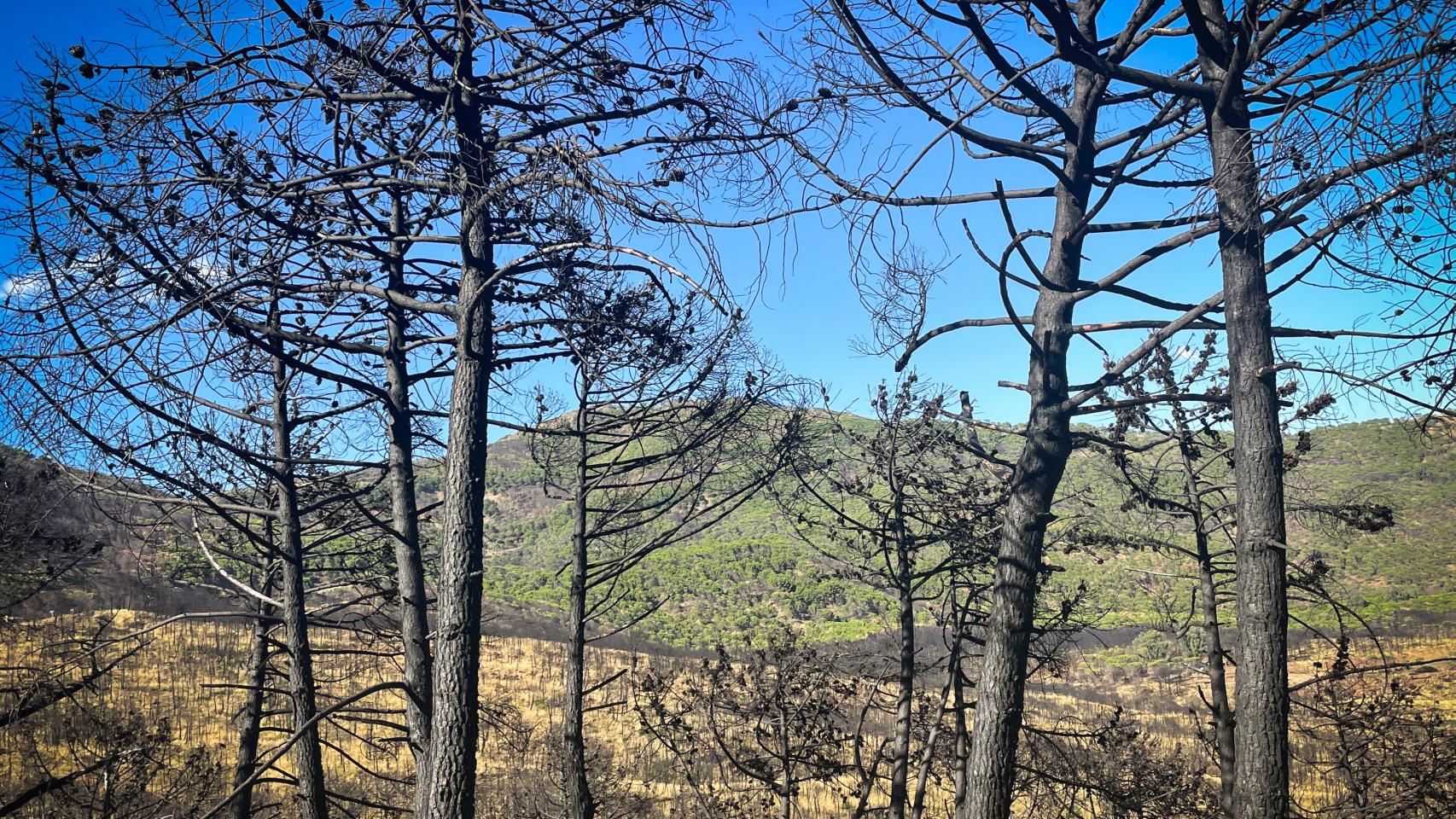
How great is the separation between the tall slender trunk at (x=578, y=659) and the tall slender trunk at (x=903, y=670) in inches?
109

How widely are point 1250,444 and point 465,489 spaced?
384 cm

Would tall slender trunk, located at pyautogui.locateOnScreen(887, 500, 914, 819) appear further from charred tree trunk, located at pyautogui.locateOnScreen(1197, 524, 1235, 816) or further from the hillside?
the hillside

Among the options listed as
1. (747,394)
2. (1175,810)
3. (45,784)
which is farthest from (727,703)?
(1175,810)

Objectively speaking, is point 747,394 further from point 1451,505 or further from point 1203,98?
point 1451,505

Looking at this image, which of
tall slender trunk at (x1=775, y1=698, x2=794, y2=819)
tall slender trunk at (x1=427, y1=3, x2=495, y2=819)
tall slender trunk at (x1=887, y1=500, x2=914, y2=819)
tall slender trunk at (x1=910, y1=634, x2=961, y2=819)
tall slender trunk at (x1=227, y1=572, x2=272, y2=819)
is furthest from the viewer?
tall slender trunk at (x1=227, y1=572, x2=272, y2=819)

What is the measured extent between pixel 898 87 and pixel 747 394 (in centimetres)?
348

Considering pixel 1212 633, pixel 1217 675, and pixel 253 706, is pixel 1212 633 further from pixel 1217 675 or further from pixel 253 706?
pixel 253 706

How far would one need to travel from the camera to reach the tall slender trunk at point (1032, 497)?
4695mm

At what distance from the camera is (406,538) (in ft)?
16.9

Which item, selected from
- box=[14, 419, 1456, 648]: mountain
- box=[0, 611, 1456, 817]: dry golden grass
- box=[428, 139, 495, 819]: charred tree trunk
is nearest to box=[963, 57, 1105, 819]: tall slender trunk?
box=[428, 139, 495, 819]: charred tree trunk

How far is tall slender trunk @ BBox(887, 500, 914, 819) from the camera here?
22.6ft

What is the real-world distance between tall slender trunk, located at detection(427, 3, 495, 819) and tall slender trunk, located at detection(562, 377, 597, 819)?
2760mm

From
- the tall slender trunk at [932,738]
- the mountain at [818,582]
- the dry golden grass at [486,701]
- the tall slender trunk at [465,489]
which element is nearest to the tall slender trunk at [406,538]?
the tall slender trunk at [465,489]

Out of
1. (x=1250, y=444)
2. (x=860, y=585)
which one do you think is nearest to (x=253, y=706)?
(x=1250, y=444)
